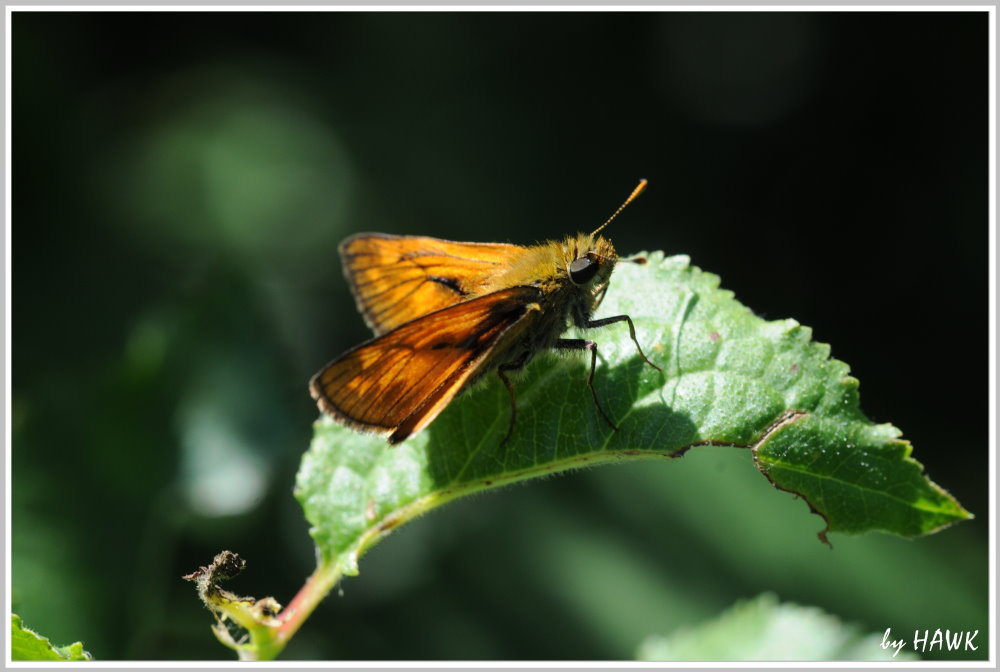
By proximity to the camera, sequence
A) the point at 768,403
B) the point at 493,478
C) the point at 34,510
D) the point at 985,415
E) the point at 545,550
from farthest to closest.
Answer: the point at 985,415
the point at 545,550
the point at 34,510
the point at 493,478
the point at 768,403

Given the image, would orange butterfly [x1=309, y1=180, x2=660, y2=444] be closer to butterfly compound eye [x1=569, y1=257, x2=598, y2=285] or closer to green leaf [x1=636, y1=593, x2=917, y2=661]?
butterfly compound eye [x1=569, y1=257, x2=598, y2=285]

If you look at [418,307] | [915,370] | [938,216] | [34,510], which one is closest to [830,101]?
[938,216]

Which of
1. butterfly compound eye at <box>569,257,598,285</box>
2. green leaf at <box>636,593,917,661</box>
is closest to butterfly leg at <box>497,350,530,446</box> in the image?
butterfly compound eye at <box>569,257,598,285</box>

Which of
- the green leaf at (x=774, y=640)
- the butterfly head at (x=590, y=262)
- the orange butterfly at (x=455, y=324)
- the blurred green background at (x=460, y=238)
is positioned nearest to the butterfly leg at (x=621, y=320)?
the orange butterfly at (x=455, y=324)

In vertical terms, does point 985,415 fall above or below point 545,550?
above

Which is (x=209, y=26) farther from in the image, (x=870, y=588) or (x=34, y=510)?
(x=870, y=588)

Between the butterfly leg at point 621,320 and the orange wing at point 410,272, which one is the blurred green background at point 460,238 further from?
the butterfly leg at point 621,320

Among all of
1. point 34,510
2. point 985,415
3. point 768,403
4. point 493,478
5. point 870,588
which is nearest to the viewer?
point 768,403
